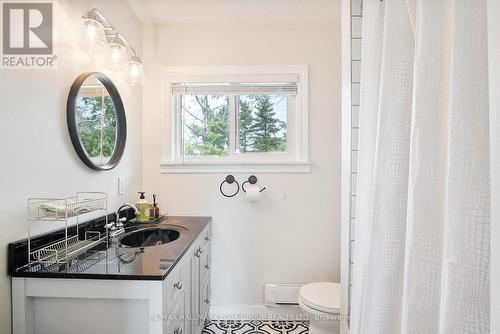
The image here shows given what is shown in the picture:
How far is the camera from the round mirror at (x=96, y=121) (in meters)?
1.43

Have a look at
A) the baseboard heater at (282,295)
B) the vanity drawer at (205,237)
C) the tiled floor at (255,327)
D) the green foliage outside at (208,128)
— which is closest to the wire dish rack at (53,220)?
the vanity drawer at (205,237)

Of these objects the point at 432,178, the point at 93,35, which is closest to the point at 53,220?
the point at 93,35

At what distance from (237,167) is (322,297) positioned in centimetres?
111

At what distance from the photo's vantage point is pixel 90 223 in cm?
154

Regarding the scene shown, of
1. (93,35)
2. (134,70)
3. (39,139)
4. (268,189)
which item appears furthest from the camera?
(268,189)

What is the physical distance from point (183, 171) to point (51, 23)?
Answer: 1260 mm

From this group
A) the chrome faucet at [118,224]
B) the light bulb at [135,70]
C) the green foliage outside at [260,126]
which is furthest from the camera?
the green foliage outside at [260,126]

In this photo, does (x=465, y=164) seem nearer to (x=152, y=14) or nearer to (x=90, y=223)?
(x=90, y=223)

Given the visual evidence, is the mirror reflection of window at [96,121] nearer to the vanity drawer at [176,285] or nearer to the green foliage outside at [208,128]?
the green foliage outside at [208,128]

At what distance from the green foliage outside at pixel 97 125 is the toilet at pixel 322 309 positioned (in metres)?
1.58

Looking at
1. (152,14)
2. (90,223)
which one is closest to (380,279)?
(90,223)

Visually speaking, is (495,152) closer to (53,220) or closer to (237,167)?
(53,220)

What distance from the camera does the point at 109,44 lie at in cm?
164

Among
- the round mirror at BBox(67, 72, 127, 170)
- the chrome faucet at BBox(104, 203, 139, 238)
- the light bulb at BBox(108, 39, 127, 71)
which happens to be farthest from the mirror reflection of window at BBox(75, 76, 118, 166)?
the chrome faucet at BBox(104, 203, 139, 238)
